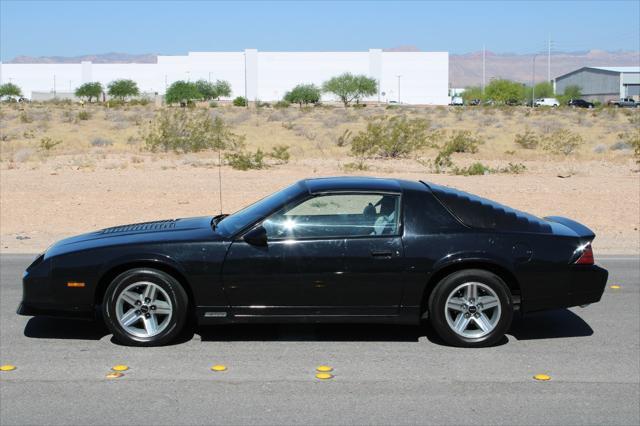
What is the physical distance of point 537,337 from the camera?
8.19 metres

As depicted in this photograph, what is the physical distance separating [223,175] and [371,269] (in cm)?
1630

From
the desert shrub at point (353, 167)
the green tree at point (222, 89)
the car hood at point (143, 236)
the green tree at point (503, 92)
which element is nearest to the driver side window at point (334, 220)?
the car hood at point (143, 236)

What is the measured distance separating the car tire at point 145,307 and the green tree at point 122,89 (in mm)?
101124

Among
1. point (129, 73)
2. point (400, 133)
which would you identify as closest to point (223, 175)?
point (400, 133)

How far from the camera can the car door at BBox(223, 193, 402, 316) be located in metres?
7.50

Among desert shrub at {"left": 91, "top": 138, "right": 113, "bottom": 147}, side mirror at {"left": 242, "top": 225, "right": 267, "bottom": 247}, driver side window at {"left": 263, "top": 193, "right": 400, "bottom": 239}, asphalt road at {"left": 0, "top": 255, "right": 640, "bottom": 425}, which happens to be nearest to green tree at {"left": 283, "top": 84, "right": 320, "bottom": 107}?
desert shrub at {"left": 91, "top": 138, "right": 113, "bottom": 147}

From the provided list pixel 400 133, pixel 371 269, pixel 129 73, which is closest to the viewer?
pixel 371 269

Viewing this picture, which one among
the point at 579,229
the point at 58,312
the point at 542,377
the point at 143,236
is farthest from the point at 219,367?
the point at 579,229

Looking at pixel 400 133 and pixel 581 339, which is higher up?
pixel 400 133

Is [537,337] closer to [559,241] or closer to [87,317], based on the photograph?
[559,241]

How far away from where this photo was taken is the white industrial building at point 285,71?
111m

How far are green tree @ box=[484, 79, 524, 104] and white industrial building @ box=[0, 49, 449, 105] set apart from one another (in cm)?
778

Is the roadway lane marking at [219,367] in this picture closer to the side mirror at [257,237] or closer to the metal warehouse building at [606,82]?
the side mirror at [257,237]

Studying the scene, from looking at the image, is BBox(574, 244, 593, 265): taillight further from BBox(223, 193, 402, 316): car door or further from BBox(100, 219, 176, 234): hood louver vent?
BBox(100, 219, 176, 234): hood louver vent
